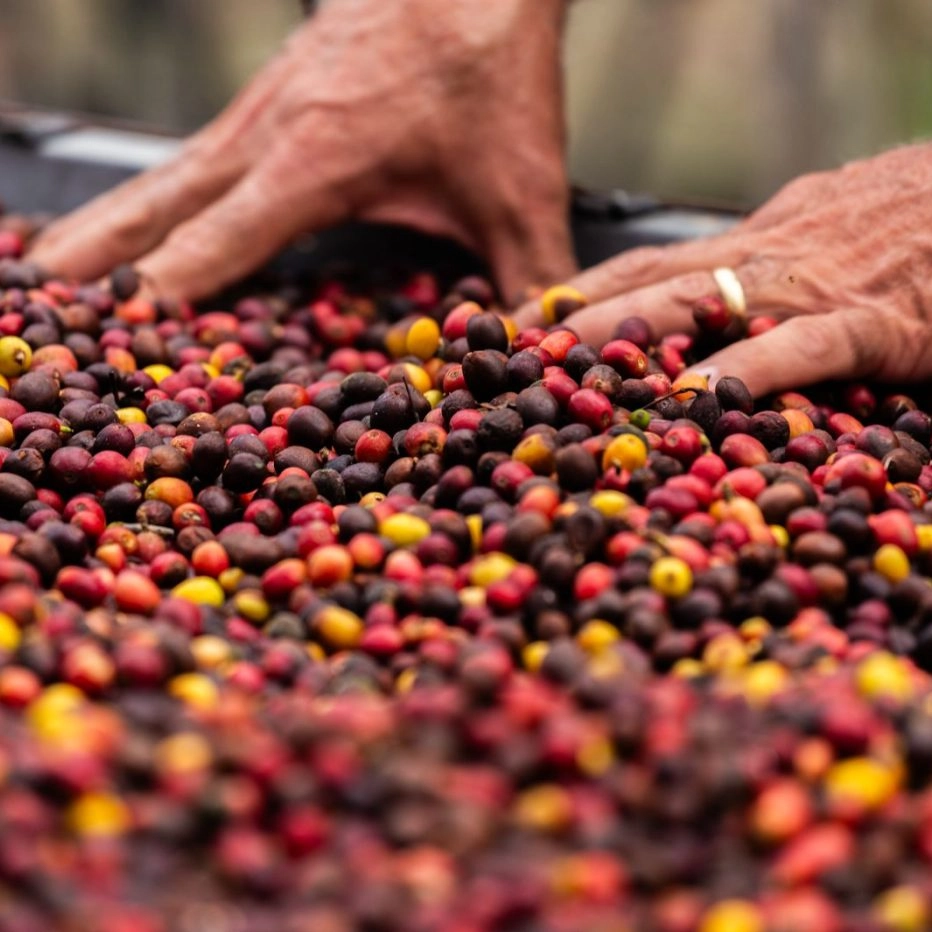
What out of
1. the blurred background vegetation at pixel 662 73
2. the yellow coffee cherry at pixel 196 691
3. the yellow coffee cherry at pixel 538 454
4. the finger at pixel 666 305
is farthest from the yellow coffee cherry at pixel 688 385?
the blurred background vegetation at pixel 662 73

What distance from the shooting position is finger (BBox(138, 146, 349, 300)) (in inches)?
141

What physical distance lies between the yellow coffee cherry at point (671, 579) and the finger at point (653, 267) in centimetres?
126

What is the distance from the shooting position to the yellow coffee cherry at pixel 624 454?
2.22m

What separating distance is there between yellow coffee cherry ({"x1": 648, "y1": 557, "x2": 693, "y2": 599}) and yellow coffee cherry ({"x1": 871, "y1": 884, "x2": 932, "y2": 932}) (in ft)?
2.07

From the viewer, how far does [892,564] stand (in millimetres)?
2055

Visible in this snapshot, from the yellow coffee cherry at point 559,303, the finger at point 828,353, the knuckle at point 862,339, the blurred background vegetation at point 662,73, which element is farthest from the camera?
the blurred background vegetation at point 662,73

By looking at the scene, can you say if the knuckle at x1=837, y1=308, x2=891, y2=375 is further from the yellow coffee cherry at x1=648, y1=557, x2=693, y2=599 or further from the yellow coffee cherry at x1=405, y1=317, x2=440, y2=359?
the yellow coffee cherry at x1=648, y1=557, x2=693, y2=599

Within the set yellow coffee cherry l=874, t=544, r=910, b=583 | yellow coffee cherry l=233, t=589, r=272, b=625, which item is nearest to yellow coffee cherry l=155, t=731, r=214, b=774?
yellow coffee cherry l=233, t=589, r=272, b=625

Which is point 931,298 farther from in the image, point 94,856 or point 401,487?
point 94,856

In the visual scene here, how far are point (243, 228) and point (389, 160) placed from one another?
18.1 inches

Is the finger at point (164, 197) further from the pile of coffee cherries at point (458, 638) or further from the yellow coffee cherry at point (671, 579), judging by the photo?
the yellow coffee cherry at point (671, 579)

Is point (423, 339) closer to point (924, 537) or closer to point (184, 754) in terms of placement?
point (924, 537)

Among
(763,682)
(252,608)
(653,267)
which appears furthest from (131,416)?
(763,682)

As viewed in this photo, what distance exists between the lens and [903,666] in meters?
1.83
